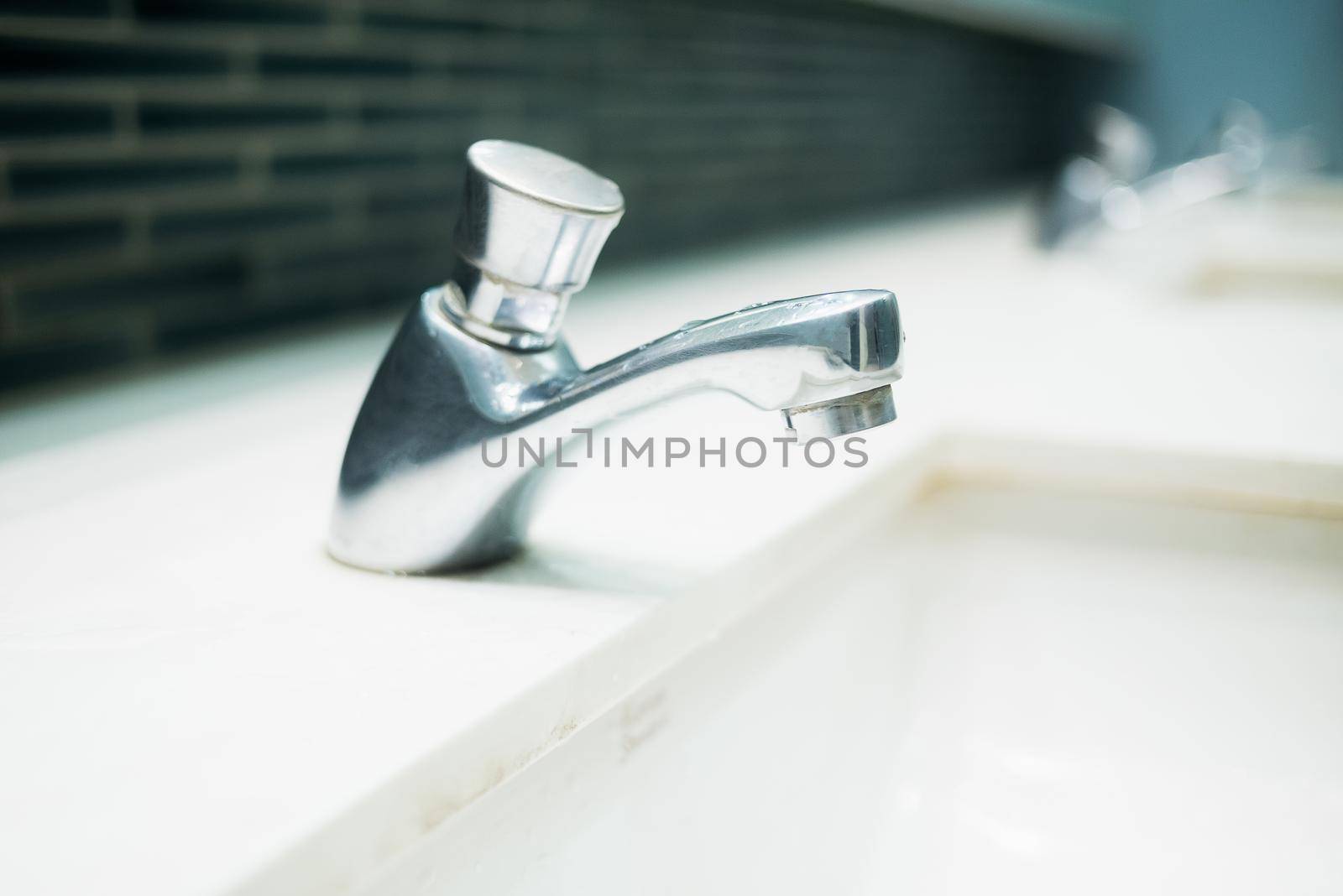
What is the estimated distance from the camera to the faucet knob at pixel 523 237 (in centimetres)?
36

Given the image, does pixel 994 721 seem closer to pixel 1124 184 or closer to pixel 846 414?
pixel 846 414

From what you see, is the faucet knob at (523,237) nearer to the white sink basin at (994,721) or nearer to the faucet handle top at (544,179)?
the faucet handle top at (544,179)

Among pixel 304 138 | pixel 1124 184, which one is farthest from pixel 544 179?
pixel 1124 184

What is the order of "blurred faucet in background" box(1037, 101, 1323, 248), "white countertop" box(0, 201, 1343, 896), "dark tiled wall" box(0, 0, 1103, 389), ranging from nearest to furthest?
"white countertop" box(0, 201, 1343, 896) < "dark tiled wall" box(0, 0, 1103, 389) < "blurred faucet in background" box(1037, 101, 1323, 248)

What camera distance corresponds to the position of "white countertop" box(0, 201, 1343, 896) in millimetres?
277

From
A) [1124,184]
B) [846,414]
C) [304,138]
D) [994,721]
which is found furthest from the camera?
[1124,184]

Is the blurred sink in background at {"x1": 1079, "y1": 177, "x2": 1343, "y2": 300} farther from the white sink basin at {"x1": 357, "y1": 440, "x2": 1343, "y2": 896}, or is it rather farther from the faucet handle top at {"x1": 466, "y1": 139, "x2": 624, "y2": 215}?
the faucet handle top at {"x1": 466, "y1": 139, "x2": 624, "y2": 215}

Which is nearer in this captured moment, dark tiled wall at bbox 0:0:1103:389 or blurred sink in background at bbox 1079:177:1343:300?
dark tiled wall at bbox 0:0:1103:389

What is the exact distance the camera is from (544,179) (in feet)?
1.20

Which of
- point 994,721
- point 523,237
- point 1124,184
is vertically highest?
point 523,237

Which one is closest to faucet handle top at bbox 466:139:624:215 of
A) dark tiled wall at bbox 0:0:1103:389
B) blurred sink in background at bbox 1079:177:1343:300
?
dark tiled wall at bbox 0:0:1103:389

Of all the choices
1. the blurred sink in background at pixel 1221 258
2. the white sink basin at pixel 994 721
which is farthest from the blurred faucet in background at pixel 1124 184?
the white sink basin at pixel 994 721

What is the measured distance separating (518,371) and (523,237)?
0.04 m

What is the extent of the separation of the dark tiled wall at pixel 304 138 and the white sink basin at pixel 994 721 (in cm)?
45
